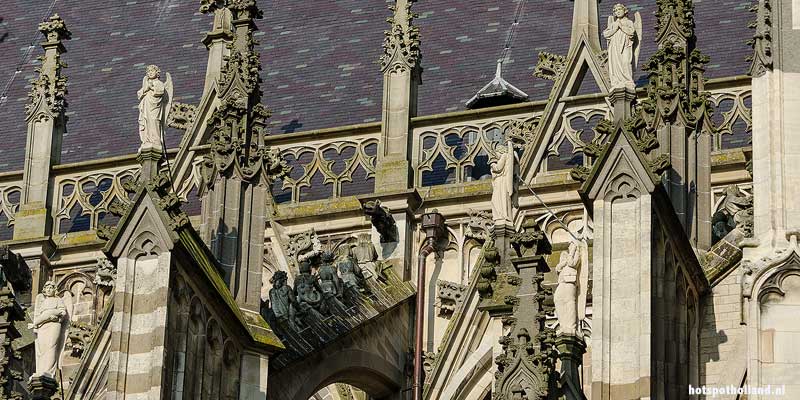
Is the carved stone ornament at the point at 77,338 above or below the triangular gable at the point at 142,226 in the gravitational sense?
above

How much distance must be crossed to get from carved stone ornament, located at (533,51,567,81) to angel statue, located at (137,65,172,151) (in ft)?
23.5

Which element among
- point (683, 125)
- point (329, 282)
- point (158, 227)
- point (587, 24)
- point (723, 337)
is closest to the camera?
point (723, 337)

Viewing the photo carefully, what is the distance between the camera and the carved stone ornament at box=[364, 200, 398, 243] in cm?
2697

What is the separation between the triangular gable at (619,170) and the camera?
1925 cm

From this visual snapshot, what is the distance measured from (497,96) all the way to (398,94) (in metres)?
1.17

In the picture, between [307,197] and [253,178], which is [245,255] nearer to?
[253,178]

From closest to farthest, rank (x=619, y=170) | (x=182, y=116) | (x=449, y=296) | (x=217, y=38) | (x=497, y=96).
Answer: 1. (x=619, y=170)
2. (x=449, y=296)
3. (x=497, y=96)
4. (x=182, y=116)
5. (x=217, y=38)

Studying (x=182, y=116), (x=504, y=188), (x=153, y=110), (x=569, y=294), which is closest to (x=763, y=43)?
(x=569, y=294)

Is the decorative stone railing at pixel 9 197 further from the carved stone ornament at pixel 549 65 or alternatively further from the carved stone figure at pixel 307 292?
the carved stone figure at pixel 307 292

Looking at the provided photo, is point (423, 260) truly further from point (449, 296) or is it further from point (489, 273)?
point (489, 273)

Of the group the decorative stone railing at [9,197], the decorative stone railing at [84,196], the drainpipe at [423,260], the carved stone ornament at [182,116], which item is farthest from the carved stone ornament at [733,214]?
the decorative stone railing at [9,197]

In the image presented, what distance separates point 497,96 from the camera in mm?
28844

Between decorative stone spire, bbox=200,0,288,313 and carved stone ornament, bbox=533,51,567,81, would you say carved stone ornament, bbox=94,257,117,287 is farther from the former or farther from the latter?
decorative stone spire, bbox=200,0,288,313

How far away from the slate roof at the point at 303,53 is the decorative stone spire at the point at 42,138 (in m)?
1.28
